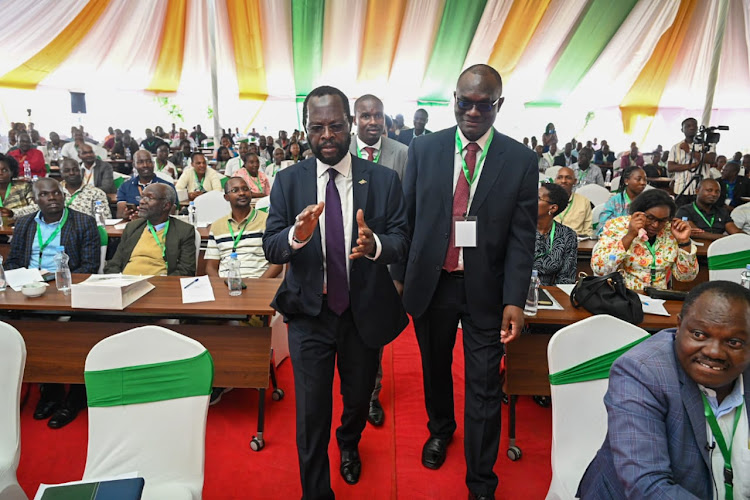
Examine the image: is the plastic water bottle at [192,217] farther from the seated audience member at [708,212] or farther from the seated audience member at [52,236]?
the seated audience member at [708,212]

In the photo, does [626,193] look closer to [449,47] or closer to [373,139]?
[373,139]

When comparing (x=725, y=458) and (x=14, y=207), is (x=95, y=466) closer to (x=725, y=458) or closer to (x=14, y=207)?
(x=725, y=458)

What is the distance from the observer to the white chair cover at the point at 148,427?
1.67 metres

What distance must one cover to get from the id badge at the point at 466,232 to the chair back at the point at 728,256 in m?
2.74

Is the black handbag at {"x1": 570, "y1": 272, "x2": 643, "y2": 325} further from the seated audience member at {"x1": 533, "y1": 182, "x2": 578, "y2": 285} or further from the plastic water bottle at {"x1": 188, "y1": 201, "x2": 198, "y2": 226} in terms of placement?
the plastic water bottle at {"x1": 188, "y1": 201, "x2": 198, "y2": 226}

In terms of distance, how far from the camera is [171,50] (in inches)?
484

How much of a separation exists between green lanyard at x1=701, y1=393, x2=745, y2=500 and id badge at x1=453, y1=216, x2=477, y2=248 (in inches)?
38.0

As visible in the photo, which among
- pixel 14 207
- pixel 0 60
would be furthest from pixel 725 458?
pixel 0 60

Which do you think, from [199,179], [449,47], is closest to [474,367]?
[199,179]

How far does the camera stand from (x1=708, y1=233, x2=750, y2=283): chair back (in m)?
3.55

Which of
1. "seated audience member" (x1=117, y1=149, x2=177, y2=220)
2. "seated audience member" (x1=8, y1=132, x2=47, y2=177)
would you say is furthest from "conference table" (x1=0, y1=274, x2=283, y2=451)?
"seated audience member" (x1=8, y1=132, x2=47, y2=177)

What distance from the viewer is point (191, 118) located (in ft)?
51.6

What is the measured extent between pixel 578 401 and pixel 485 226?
0.79 metres

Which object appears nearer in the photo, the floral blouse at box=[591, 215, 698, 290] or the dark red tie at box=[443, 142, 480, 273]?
the dark red tie at box=[443, 142, 480, 273]
